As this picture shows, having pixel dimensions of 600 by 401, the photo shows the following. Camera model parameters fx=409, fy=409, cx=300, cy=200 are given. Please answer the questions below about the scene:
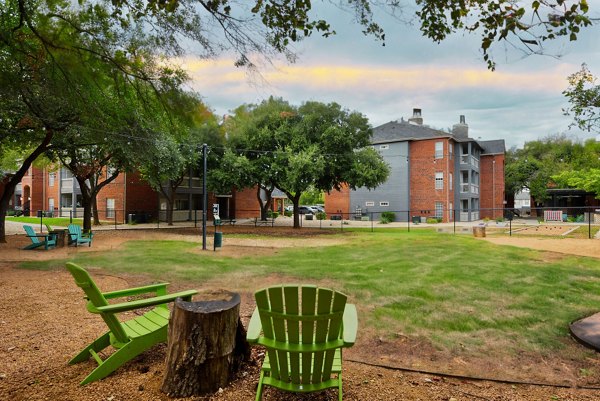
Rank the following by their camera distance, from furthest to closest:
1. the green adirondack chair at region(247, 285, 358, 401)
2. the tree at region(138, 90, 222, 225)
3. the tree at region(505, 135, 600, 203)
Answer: the tree at region(505, 135, 600, 203) < the tree at region(138, 90, 222, 225) < the green adirondack chair at region(247, 285, 358, 401)

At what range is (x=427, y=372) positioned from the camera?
4062mm

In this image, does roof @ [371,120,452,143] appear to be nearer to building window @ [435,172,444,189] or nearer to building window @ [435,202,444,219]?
building window @ [435,172,444,189]

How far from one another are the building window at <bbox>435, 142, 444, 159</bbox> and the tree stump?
1679 inches

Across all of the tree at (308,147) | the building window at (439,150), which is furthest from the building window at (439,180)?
the tree at (308,147)

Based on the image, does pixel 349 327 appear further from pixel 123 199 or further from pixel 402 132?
pixel 402 132

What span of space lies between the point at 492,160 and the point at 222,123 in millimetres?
37343

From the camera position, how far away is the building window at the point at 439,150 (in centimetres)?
Answer: 4276

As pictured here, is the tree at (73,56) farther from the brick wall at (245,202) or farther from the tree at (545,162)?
the tree at (545,162)

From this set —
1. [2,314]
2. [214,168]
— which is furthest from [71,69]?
[214,168]

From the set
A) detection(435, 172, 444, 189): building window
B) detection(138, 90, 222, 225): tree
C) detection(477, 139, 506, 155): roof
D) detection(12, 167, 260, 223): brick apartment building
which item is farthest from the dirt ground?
detection(477, 139, 506, 155): roof

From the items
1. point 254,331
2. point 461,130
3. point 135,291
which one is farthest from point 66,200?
point 254,331

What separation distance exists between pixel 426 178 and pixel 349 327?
4256cm

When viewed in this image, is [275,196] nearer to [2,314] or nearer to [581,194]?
[581,194]

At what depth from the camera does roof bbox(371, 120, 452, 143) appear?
43250mm
